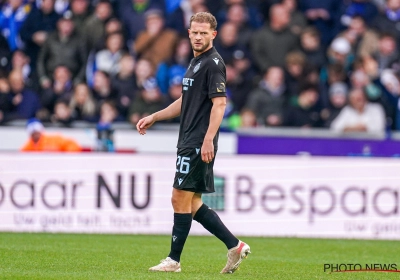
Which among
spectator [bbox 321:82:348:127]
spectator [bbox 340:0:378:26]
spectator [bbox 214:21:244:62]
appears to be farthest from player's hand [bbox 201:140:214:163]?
spectator [bbox 340:0:378:26]

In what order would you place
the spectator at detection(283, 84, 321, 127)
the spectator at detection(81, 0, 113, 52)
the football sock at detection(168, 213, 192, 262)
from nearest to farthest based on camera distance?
the football sock at detection(168, 213, 192, 262), the spectator at detection(283, 84, 321, 127), the spectator at detection(81, 0, 113, 52)

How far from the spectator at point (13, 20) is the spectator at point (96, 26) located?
3.93 feet

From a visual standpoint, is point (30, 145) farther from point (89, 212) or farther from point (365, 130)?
point (365, 130)

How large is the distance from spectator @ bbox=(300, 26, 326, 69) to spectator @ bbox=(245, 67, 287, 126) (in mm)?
1025

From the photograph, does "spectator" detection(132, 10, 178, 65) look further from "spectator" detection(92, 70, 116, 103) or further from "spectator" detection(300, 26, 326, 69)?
"spectator" detection(300, 26, 326, 69)

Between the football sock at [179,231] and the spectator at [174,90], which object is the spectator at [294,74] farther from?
the football sock at [179,231]

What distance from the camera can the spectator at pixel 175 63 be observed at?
676 inches

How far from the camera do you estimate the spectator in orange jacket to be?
49.5 feet

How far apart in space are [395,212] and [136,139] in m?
4.64

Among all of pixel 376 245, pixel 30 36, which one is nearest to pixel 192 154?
pixel 376 245

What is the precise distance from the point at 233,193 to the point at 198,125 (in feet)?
18.8

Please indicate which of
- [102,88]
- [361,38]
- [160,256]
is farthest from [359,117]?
[160,256]

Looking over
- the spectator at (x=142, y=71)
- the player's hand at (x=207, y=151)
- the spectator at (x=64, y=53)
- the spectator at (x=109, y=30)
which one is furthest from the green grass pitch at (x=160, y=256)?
the spectator at (x=109, y=30)

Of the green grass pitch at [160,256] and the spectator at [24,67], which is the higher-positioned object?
the spectator at [24,67]
